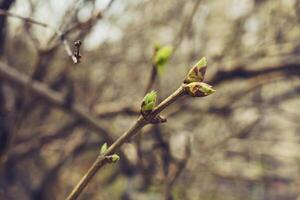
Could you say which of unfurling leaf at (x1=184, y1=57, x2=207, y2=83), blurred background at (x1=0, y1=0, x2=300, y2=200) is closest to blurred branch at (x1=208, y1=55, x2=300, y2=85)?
blurred background at (x1=0, y1=0, x2=300, y2=200)

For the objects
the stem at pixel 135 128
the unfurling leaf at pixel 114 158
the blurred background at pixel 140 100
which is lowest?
the blurred background at pixel 140 100

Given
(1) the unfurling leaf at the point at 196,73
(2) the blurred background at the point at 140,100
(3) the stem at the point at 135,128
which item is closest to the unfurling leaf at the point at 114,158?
(3) the stem at the point at 135,128

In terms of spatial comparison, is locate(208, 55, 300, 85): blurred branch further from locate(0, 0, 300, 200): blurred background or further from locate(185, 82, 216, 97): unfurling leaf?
locate(185, 82, 216, 97): unfurling leaf

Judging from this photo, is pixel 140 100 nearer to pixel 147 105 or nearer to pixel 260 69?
pixel 260 69

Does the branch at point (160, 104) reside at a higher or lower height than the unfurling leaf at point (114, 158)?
higher

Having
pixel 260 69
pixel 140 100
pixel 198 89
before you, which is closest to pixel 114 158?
pixel 198 89

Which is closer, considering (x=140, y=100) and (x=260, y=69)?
(x=260, y=69)

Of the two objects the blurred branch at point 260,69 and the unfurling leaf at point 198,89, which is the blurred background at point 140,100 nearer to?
the blurred branch at point 260,69

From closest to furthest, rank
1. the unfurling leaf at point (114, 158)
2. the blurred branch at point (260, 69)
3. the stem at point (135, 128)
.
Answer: the stem at point (135, 128), the unfurling leaf at point (114, 158), the blurred branch at point (260, 69)

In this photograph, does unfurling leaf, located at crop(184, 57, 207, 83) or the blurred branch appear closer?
unfurling leaf, located at crop(184, 57, 207, 83)

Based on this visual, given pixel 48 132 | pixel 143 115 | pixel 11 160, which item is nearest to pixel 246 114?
pixel 48 132
